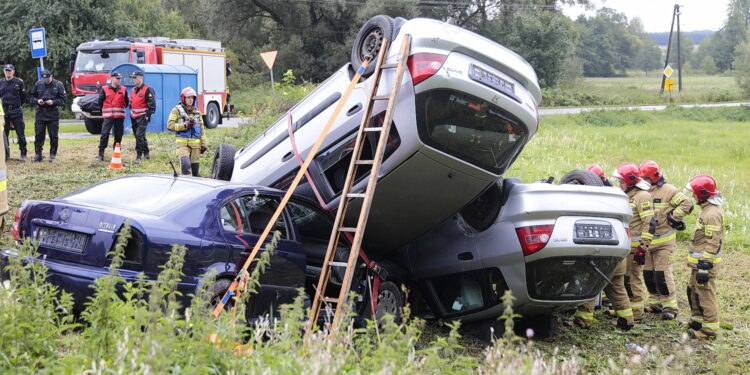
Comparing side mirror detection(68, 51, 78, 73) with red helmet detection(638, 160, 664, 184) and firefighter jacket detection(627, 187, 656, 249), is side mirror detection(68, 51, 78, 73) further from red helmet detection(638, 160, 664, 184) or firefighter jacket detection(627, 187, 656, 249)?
firefighter jacket detection(627, 187, 656, 249)

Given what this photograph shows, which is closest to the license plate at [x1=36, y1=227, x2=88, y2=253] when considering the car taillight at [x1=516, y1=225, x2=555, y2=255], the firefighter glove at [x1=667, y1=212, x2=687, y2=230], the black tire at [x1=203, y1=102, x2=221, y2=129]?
the car taillight at [x1=516, y1=225, x2=555, y2=255]

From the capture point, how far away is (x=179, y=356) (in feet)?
13.0

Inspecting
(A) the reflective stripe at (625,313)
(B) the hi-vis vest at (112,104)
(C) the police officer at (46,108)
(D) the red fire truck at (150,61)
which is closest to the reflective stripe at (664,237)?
(A) the reflective stripe at (625,313)

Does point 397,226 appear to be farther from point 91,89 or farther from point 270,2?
point 270,2

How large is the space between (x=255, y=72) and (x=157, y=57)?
25.5 meters

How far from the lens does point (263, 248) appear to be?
645 centimetres

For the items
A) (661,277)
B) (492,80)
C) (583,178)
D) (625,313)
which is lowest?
(625,313)

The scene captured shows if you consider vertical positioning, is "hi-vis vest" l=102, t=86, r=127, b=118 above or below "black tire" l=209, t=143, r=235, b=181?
above

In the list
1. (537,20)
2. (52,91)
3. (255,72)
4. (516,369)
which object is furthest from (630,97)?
(516,369)

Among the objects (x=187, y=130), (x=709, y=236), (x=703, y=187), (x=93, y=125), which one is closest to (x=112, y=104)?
(x=187, y=130)

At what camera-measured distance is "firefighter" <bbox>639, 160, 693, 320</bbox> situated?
9.24 meters

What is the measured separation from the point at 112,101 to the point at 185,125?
3184mm

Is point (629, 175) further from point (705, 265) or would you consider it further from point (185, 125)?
point (185, 125)

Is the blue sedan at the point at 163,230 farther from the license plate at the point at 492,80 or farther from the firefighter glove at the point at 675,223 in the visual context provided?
the firefighter glove at the point at 675,223
